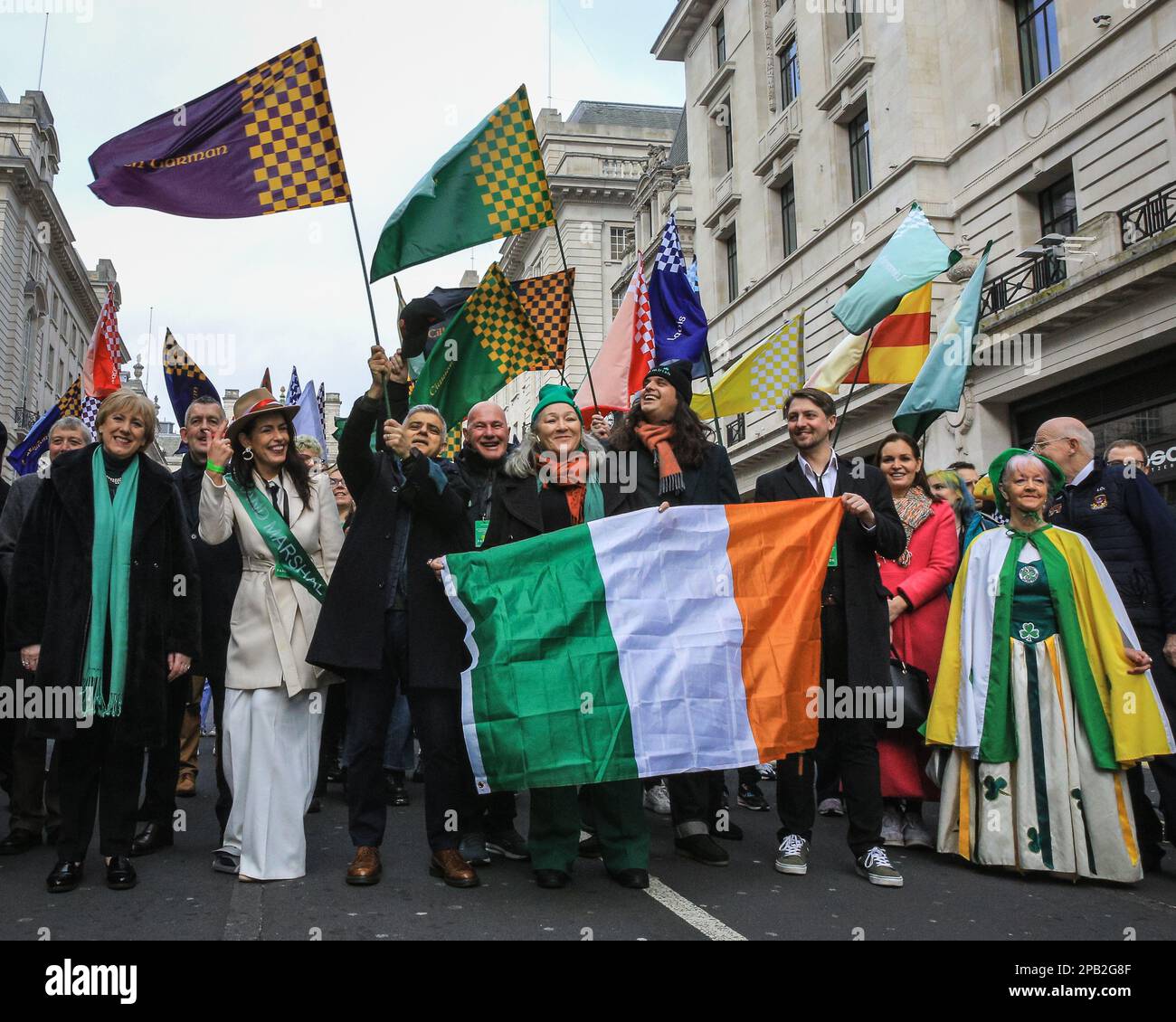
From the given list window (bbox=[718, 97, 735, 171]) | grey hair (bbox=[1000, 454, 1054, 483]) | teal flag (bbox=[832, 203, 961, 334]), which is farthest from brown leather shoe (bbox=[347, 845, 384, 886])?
window (bbox=[718, 97, 735, 171])

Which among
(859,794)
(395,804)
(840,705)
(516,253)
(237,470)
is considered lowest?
(395,804)

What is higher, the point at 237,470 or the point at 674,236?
the point at 674,236

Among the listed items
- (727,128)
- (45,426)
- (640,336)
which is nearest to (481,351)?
(640,336)

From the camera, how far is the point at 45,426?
1272 centimetres

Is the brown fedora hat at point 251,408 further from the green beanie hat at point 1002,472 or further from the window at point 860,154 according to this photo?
the window at point 860,154

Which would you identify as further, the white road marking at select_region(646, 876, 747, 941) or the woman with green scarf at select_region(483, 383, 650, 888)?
the woman with green scarf at select_region(483, 383, 650, 888)

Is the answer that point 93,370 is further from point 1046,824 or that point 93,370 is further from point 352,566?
point 1046,824

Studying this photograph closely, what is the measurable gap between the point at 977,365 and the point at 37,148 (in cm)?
4555

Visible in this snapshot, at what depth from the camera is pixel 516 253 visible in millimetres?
58719

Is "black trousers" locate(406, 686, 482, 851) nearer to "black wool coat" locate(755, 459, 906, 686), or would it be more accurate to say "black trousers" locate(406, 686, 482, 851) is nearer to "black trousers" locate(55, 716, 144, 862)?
"black trousers" locate(55, 716, 144, 862)

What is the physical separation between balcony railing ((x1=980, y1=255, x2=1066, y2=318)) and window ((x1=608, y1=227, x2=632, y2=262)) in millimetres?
35388

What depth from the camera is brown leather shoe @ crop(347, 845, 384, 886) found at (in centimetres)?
454
